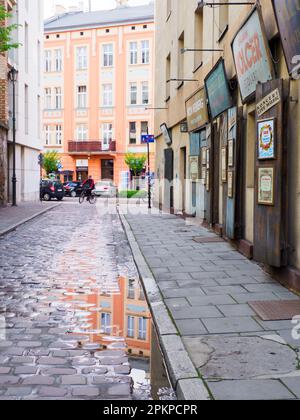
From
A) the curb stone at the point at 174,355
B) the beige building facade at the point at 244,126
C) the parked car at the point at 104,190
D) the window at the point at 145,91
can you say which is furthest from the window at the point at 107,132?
the curb stone at the point at 174,355

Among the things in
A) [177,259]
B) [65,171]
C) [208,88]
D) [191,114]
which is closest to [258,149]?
[177,259]

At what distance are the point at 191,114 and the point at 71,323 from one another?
11329 mm

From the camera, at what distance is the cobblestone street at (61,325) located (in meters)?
4.16

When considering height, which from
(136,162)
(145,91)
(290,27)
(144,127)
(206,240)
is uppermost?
(145,91)

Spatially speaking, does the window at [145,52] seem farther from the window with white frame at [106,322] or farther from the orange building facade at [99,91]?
the window with white frame at [106,322]

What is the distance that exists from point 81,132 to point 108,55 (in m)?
8.46

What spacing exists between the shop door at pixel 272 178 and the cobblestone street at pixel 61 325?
220 cm

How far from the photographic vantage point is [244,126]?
10.5m

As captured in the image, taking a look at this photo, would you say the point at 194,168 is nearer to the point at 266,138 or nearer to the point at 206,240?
the point at 206,240

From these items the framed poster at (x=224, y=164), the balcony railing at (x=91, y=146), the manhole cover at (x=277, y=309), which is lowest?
the manhole cover at (x=277, y=309)

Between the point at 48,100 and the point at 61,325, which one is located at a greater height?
the point at 48,100

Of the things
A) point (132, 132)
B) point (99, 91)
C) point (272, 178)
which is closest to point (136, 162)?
point (132, 132)

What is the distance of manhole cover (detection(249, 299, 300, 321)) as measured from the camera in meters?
5.78

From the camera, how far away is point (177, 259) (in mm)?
9836
